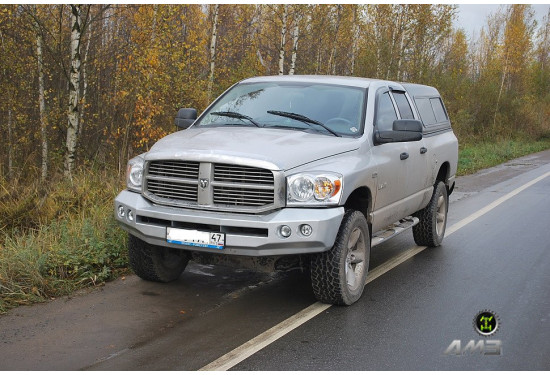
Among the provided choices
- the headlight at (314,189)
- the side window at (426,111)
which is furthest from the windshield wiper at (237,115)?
the side window at (426,111)

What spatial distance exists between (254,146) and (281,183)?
446mm

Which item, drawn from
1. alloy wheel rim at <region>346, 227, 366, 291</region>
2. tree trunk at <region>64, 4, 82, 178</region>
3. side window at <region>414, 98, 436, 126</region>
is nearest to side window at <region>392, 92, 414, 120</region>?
side window at <region>414, 98, 436, 126</region>

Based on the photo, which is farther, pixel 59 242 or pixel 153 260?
pixel 59 242

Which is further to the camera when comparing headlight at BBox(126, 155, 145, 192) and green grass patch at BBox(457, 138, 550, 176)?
green grass patch at BBox(457, 138, 550, 176)

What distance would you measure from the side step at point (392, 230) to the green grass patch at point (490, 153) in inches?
376

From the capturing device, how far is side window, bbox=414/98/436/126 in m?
7.78

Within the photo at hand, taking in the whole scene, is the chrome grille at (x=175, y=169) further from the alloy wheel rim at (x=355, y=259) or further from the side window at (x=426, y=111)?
the side window at (x=426, y=111)

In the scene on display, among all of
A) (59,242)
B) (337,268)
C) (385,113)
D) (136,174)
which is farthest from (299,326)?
(59,242)

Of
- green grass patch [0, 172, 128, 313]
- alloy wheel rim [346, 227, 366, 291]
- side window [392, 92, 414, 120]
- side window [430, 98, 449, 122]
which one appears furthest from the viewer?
side window [430, 98, 449, 122]

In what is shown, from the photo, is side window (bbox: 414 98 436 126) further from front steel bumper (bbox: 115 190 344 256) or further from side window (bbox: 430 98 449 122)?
front steel bumper (bbox: 115 190 344 256)

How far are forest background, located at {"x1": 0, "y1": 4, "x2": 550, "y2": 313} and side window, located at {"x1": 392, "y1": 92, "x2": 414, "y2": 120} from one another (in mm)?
3301

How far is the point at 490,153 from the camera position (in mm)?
21922

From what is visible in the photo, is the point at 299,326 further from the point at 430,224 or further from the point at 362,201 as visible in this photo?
the point at 430,224

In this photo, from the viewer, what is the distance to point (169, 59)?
1870 cm
